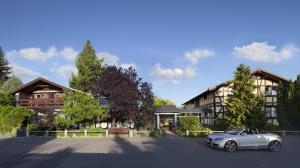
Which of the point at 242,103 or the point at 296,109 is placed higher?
the point at 242,103

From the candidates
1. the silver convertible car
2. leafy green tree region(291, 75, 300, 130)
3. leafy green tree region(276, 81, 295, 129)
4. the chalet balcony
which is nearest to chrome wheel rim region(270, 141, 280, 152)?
the silver convertible car

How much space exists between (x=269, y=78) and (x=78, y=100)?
73.2 ft

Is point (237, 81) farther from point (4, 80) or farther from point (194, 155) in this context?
point (4, 80)

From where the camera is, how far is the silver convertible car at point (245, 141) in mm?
23109

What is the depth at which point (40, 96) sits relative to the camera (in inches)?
1902

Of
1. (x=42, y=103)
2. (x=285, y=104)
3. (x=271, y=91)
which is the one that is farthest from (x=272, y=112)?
(x=42, y=103)

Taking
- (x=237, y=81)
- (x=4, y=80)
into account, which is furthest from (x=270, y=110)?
(x=4, y=80)

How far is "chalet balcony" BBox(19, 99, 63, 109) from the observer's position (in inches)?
1751

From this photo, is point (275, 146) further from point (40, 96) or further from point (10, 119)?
point (40, 96)

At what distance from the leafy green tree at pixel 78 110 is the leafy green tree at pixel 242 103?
11901 mm

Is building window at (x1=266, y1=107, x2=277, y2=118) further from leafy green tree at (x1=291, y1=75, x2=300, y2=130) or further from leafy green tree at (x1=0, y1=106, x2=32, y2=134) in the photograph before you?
leafy green tree at (x1=0, y1=106, x2=32, y2=134)

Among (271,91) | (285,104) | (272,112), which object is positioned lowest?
(272,112)

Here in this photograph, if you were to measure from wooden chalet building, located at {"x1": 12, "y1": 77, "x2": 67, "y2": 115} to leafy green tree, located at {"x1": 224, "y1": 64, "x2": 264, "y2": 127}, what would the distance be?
58.5 feet

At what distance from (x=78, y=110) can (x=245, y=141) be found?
18078mm
